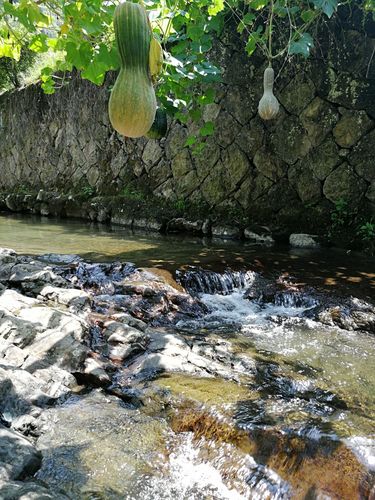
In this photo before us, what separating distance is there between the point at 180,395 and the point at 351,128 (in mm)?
5808

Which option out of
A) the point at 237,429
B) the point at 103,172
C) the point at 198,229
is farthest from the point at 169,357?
the point at 103,172

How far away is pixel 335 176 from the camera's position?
24.1ft

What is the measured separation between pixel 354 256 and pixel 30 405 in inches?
204

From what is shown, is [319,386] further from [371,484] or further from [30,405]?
[30,405]

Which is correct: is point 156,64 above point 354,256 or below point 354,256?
above

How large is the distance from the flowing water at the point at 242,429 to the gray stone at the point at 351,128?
4.10 metres

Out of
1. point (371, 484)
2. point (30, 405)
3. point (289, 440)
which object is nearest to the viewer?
point (371, 484)

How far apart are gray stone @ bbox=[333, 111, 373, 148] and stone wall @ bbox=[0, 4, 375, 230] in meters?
0.02

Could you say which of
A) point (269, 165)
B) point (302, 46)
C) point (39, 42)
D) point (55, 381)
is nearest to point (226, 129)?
point (269, 165)

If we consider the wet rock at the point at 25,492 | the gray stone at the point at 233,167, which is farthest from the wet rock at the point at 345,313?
the gray stone at the point at 233,167

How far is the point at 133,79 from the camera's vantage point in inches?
56.1

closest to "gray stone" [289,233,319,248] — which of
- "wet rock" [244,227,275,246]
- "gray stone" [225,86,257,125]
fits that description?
"wet rock" [244,227,275,246]

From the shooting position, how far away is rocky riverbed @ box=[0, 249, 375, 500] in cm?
214

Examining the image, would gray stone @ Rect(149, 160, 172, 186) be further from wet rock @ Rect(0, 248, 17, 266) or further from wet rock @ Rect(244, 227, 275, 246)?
wet rock @ Rect(0, 248, 17, 266)
